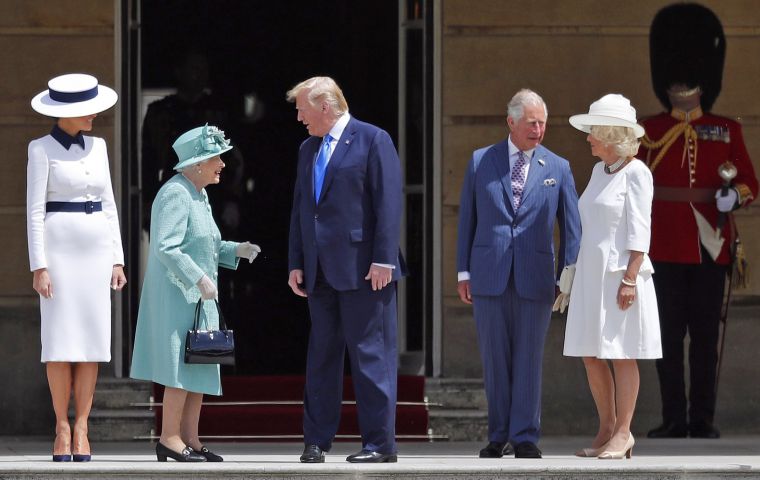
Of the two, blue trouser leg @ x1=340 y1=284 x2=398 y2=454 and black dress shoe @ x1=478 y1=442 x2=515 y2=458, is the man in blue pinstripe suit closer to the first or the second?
black dress shoe @ x1=478 y1=442 x2=515 y2=458

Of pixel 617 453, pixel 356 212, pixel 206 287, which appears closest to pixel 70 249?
pixel 206 287

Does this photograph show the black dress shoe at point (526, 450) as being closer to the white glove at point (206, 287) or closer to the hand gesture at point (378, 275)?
the hand gesture at point (378, 275)

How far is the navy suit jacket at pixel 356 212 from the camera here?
341 inches

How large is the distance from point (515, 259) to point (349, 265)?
93 cm

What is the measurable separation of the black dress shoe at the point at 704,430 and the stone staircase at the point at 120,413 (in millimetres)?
3284

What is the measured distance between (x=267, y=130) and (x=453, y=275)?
169 cm

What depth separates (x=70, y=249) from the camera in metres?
8.73

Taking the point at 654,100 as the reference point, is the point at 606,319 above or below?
below

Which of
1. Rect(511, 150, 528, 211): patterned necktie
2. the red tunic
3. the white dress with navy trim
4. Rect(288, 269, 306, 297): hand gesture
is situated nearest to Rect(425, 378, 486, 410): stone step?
the red tunic

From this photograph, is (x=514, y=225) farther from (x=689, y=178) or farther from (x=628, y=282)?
(x=689, y=178)

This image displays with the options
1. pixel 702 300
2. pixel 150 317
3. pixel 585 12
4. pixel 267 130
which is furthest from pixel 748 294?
pixel 150 317

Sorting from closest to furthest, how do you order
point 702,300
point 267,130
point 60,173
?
point 60,173 < point 702,300 < point 267,130

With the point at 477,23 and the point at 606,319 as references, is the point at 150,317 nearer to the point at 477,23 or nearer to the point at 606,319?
the point at 606,319

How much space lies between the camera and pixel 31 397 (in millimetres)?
10914
